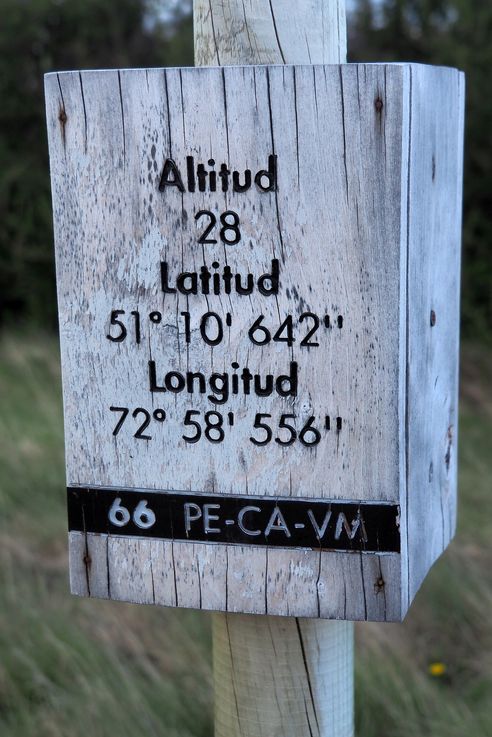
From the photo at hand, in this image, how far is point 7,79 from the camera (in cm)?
750

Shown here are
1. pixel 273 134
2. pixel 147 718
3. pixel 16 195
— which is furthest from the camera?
pixel 16 195

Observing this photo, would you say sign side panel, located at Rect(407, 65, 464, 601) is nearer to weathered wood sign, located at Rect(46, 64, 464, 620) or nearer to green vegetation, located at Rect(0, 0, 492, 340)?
weathered wood sign, located at Rect(46, 64, 464, 620)

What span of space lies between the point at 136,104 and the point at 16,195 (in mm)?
6326

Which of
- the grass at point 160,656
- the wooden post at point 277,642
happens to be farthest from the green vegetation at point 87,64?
the wooden post at point 277,642

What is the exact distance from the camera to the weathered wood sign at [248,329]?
137 cm

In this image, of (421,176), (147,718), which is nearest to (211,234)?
(421,176)

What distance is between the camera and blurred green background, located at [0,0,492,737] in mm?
2527

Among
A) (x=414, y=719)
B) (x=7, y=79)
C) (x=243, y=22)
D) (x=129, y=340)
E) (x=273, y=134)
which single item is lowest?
(x=414, y=719)

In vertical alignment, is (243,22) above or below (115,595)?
above

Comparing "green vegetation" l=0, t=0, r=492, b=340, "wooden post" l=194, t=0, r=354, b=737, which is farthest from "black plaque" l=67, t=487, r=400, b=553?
"green vegetation" l=0, t=0, r=492, b=340

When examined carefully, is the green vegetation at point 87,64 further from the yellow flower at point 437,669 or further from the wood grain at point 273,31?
the wood grain at point 273,31

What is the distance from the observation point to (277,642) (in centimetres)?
164

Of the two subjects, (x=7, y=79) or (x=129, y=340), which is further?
(x=7, y=79)

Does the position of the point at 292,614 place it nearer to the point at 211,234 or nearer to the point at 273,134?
the point at 211,234
